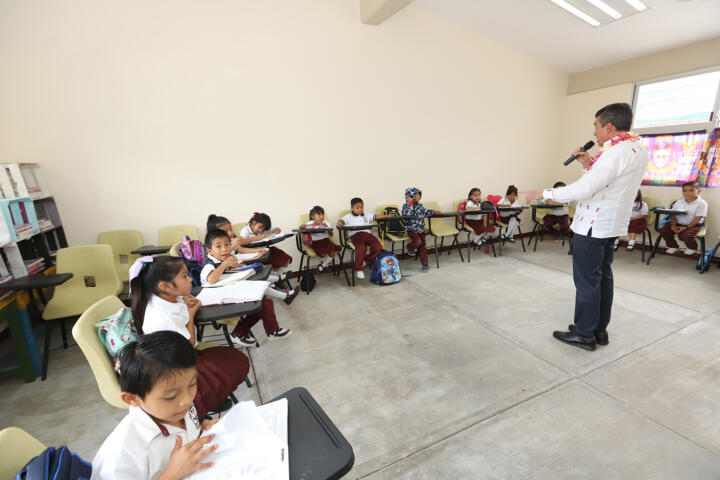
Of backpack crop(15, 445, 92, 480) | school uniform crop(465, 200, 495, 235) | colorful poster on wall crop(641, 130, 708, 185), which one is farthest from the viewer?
school uniform crop(465, 200, 495, 235)

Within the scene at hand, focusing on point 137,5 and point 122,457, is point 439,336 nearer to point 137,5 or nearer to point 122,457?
point 122,457

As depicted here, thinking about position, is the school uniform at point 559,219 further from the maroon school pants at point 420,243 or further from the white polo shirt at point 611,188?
the white polo shirt at point 611,188

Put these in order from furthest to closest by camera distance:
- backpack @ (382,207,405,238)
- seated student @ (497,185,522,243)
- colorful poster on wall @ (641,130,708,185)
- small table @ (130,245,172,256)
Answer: seated student @ (497,185,522,243) < colorful poster on wall @ (641,130,708,185) < backpack @ (382,207,405,238) < small table @ (130,245,172,256)

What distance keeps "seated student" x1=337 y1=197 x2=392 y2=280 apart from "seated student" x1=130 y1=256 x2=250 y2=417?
2.72 meters

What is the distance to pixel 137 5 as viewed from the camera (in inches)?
130

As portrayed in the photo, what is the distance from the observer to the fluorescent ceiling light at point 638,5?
12.0ft

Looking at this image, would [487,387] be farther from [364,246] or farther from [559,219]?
[559,219]

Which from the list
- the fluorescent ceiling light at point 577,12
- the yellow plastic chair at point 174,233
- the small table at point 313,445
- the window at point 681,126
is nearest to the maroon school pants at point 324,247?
the yellow plastic chair at point 174,233

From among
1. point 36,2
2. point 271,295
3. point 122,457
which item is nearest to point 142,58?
point 36,2

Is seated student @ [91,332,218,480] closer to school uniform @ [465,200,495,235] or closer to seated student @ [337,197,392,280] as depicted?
seated student @ [337,197,392,280]

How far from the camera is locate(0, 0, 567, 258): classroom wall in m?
3.17

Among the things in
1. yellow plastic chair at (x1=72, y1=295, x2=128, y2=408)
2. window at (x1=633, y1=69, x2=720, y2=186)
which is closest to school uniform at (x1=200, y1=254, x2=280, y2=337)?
yellow plastic chair at (x1=72, y1=295, x2=128, y2=408)

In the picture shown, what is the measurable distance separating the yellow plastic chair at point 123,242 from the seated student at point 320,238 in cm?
190

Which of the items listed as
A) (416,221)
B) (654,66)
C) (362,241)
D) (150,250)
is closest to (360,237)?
(362,241)
